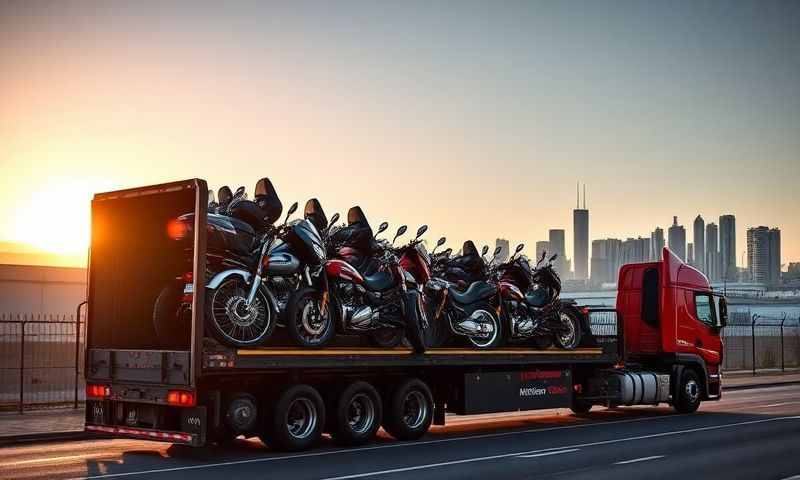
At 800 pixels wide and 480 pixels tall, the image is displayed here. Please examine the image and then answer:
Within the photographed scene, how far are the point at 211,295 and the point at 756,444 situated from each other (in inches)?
332

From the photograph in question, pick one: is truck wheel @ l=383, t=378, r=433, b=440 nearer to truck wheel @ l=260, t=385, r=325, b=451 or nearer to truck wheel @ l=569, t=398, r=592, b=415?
truck wheel @ l=260, t=385, r=325, b=451

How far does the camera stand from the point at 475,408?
54.8 feet

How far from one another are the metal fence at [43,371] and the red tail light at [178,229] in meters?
6.51

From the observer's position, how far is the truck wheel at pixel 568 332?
19120 millimetres

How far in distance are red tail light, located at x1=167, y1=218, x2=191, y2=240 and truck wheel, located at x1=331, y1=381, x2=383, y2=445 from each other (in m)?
3.17

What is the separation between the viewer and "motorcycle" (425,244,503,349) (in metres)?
17.0

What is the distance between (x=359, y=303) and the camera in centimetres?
1537

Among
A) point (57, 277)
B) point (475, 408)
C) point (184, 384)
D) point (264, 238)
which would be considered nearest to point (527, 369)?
point (475, 408)

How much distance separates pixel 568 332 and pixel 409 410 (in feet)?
15.3

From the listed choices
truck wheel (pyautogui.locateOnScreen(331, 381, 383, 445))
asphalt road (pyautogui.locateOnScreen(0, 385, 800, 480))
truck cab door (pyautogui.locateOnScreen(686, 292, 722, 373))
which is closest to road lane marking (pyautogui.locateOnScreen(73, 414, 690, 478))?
asphalt road (pyautogui.locateOnScreen(0, 385, 800, 480))

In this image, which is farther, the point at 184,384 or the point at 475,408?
the point at 475,408

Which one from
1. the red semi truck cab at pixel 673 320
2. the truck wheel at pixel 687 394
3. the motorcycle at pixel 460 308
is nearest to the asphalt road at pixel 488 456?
the motorcycle at pixel 460 308

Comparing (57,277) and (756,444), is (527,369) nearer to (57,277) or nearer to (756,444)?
(756,444)

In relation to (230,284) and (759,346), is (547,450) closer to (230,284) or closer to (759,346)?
(230,284)
